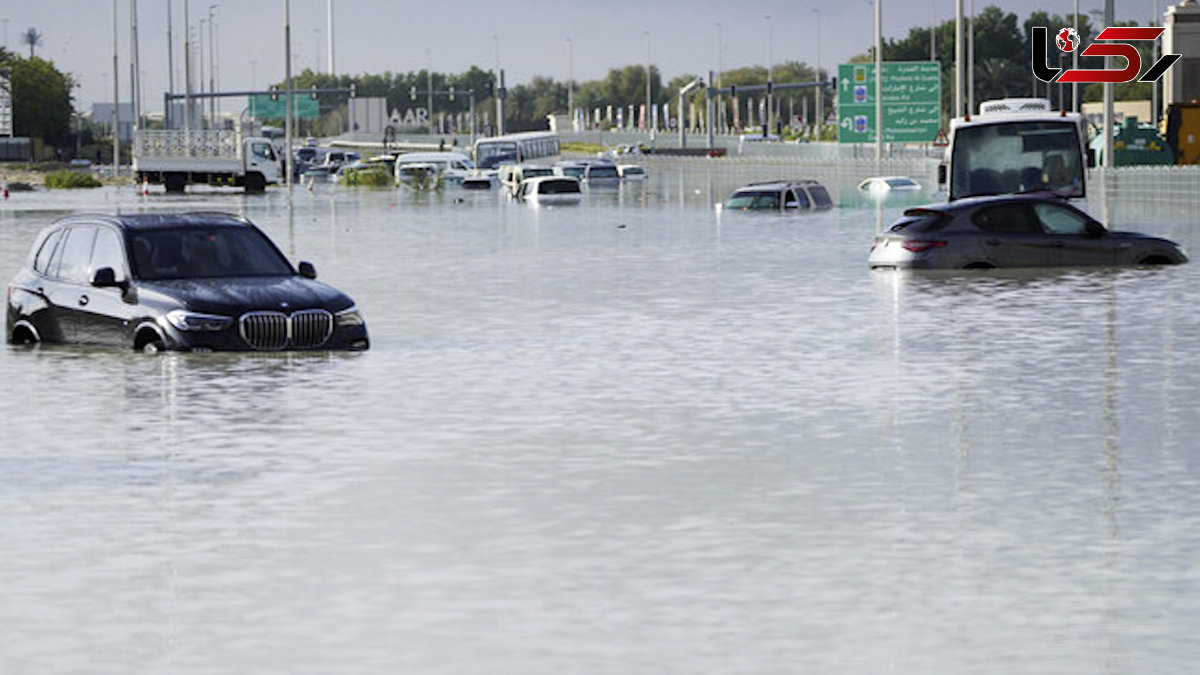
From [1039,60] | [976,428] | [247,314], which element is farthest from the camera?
[1039,60]

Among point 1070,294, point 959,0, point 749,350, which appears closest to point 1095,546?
point 749,350

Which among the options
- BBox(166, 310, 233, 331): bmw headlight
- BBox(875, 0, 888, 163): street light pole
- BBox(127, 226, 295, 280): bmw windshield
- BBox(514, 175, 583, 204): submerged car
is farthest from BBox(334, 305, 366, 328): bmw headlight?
BBox(875, 0, 888, 163): street light pole

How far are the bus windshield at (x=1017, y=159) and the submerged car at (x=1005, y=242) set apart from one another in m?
10.6

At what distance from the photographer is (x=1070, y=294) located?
28.8 metres

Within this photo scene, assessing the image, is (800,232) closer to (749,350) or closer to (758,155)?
(749,350)

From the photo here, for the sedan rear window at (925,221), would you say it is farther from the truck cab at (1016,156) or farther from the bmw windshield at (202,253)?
the bmw windshield at (202,253)

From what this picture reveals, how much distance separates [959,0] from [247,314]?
60.8 meters

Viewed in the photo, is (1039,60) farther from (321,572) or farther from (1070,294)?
(321,572)

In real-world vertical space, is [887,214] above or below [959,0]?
below

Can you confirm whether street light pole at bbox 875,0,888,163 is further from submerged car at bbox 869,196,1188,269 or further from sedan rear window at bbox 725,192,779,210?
submerged car at bbox 869,196,1188,269

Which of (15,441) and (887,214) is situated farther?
(887,214)

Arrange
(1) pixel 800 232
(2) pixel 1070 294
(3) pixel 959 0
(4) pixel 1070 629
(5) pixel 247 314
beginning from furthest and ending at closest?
(3) pixel 959 0, (1) pixel 800 232, (2) pixel 1070 294, (5) pixel 247 314, (4) pixel 1070 629

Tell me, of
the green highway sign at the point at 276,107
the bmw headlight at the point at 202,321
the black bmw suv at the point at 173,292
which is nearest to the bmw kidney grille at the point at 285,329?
the black bmw suv at the point at 173,292

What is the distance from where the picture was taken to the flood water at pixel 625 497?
8.64 meters
